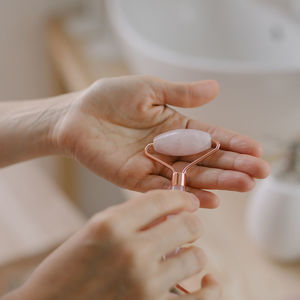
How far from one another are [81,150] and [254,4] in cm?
83

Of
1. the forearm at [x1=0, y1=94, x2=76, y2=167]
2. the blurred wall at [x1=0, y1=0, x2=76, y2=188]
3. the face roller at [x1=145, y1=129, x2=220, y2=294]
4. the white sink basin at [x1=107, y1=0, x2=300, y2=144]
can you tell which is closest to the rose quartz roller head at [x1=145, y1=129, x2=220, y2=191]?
the face roller at [x1=145, y1=129, x2=220, y2=294]

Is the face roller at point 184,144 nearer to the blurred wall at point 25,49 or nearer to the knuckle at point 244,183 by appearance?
the knuckle at point 244,183

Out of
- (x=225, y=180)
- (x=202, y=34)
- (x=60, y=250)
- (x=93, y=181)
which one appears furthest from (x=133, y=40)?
(x=93, y=181)

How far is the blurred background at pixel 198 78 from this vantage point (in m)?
0.95

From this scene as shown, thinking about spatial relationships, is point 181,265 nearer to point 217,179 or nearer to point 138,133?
point 217,179

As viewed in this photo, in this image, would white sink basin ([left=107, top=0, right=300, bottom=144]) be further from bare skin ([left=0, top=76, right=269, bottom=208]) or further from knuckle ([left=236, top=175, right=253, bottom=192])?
knuckle ([left=236, top=175, right=253, bottom=192])

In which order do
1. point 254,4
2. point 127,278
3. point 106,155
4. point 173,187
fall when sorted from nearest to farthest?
point 127,278
point 173,187
point 106,155
point 254,4

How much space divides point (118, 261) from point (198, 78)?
0.62 metres

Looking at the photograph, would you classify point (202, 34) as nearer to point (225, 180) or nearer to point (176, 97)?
point (176, 97)

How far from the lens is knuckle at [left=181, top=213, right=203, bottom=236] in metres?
0.55

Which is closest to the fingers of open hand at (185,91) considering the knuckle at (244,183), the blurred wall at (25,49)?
the knuckle at (244,183)

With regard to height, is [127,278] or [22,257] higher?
[127,278]

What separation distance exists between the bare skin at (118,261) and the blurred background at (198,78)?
374 millimetres

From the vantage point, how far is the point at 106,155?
762mm
